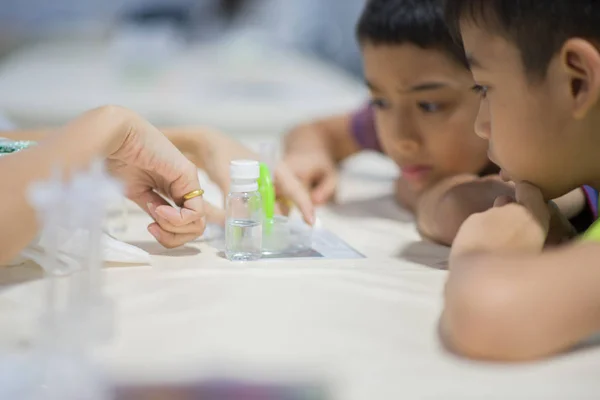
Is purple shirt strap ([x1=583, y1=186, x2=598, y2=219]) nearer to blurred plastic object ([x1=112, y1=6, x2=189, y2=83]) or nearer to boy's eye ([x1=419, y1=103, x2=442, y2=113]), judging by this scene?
boy's eye ([x1=419, y1=103, x2=442, y2=113])

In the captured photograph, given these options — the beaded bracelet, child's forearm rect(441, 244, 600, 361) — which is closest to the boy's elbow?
child's forearm rect(441, 244, 600, 361)

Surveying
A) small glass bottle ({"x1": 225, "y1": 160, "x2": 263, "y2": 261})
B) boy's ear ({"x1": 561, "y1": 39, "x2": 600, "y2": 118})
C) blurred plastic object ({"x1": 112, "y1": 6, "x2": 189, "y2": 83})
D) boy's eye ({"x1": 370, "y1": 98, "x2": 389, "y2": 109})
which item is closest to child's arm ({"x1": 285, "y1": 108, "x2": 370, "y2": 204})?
boy's eye ({"x1": 370, "y1": 98, "x2": 389, "y2": 109})

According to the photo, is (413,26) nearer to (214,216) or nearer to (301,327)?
(214,216)

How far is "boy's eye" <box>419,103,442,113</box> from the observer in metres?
1.25

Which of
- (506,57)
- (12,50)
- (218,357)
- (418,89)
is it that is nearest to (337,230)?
(418,89)

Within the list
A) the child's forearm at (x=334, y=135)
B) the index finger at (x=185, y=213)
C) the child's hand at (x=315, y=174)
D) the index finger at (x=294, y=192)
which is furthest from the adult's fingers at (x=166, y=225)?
the child's forearm at (x=334, y=135)

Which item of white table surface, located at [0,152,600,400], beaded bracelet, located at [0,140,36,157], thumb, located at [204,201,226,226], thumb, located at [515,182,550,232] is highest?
beaded bracelet, located at [0,140,36,157]

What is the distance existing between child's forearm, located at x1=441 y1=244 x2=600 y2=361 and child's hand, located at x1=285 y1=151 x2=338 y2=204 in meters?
0.73

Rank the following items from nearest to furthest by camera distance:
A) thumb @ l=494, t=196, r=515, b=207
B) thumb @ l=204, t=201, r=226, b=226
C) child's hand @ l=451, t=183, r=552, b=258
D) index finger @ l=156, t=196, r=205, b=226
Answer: child's hand @ l=451, t=183, r=552, b=258 < thumb @ l=494, t=196, r=515, b=207 < index finger @ l=156, t=196, r=205, b=226 < thumb @ l=204, t=201, r=226, b=226

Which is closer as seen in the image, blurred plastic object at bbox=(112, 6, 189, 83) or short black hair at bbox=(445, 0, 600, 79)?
short black hair at bbox=(445, 0, 600, 79)

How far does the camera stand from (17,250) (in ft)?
2.65

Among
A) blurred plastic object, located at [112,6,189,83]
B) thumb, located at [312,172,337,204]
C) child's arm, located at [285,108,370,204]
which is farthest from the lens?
blurred plastic object, located at [112,6,189,83]

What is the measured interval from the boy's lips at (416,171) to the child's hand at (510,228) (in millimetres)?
401

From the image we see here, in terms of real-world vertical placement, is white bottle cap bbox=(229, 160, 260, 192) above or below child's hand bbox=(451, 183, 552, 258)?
above
